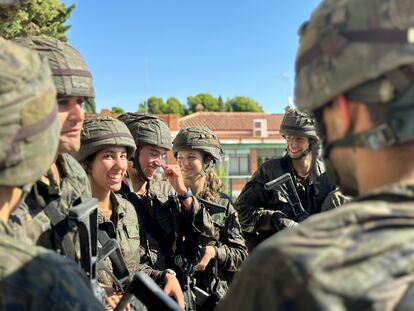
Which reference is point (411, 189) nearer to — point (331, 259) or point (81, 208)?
point (331, 259)

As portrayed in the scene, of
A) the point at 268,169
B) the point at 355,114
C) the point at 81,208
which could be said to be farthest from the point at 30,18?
the point at 355,114

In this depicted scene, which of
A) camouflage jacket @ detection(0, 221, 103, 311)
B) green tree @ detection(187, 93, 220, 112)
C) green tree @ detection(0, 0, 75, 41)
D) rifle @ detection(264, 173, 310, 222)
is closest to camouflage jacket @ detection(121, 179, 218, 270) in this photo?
rifle @ detection(264, 173, 310, 222)

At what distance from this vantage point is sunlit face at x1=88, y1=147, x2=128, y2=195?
3.87m

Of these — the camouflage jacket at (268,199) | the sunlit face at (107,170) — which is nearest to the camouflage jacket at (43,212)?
the sunlit face at (107,170)

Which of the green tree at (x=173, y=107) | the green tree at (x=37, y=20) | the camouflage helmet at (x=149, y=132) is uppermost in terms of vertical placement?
the green tree at (x=37, y=20)

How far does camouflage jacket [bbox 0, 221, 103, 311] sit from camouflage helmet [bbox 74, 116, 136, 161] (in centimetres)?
235

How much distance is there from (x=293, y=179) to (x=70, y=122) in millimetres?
3909

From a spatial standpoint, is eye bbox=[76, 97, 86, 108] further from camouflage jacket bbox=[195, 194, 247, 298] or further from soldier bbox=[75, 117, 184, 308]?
camouflage jacket bbox=[195, 194, 247, 298]

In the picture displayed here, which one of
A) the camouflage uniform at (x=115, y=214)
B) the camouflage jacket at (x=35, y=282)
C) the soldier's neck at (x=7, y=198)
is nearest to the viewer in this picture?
the camouflage jacket at (x=35, y=282)

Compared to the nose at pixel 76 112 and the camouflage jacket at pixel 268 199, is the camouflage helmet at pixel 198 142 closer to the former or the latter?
the camouflage jacket at pixel 268 199

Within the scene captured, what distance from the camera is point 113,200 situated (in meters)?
3.84

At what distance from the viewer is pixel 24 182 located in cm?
174

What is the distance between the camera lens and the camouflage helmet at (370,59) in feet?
4.71

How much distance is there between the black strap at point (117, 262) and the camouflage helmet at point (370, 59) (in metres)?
2.10
